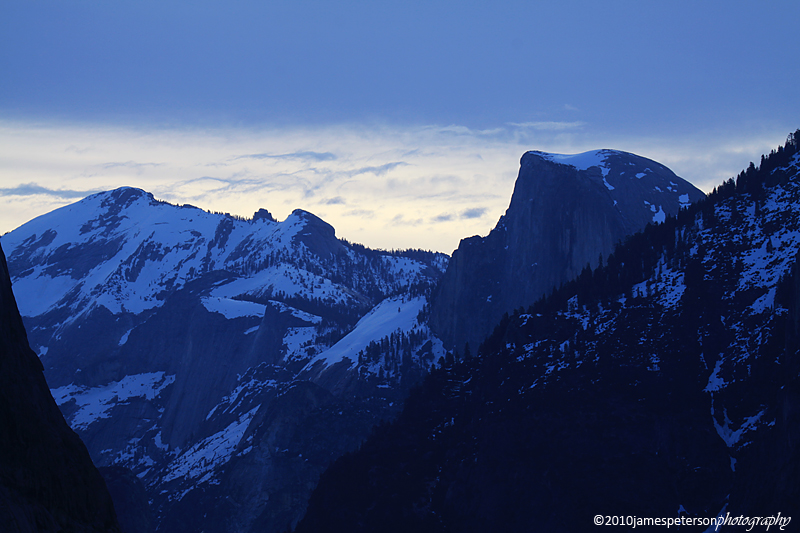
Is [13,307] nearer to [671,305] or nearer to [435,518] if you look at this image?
[435,518]

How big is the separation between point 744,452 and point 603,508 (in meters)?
22.7

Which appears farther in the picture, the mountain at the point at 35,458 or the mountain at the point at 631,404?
the mountain at the point at 631,404

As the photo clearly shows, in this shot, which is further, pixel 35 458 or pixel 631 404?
pixel 631 404

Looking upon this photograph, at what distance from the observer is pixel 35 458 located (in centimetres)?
6322

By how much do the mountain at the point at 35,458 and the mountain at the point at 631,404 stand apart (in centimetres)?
8574

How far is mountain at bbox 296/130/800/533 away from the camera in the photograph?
14100 centimetres

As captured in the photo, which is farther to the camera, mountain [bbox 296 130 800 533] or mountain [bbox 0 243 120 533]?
mountain [bbox 296 130 800 533]

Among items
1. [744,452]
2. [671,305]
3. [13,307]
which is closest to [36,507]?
[13,307]

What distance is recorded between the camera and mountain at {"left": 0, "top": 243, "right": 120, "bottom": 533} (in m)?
59.8

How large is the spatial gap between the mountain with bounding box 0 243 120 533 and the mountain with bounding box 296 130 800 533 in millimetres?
85739

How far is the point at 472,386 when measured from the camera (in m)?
190

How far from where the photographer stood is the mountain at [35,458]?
5984 centimetres

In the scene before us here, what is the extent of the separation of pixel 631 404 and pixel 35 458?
113848 millimetres

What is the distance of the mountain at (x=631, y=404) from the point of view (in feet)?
463
